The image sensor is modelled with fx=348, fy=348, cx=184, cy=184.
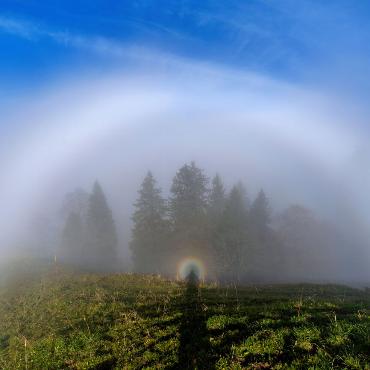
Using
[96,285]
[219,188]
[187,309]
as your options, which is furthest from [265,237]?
[187,309]

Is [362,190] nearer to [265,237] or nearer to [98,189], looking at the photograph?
[265,237]

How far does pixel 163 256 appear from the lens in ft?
186

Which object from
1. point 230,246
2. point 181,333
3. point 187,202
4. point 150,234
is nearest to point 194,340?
point 181,333

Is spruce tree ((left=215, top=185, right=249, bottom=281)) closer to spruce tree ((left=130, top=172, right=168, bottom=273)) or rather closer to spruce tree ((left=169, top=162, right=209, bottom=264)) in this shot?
spruce tree ((left=169, top=162, right=209, bottom=264))

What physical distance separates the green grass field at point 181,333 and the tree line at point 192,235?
28.7 m

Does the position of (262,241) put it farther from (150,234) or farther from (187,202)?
(150,234)

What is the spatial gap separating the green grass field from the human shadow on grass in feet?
0.12

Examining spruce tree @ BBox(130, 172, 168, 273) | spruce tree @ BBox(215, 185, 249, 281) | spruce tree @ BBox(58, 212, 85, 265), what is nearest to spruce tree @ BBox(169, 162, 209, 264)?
spruce tree @ BBox(130, 172, 168, 273)

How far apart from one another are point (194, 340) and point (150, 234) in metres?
45.0

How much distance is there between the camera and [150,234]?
57000mm

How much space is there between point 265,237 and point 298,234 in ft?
86.2

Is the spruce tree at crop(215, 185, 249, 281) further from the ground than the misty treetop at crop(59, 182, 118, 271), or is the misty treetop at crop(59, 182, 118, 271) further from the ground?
the misty treetop at crop(59, 182, 118, 271)

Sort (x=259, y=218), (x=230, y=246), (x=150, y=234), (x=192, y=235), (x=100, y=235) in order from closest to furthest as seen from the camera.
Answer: (x=230, y=246) < (x=192, y=235) < (x=150, y=234) < (x=259, y=218) < (x=100, y=235)

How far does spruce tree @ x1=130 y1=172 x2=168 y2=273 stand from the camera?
5672 cm
